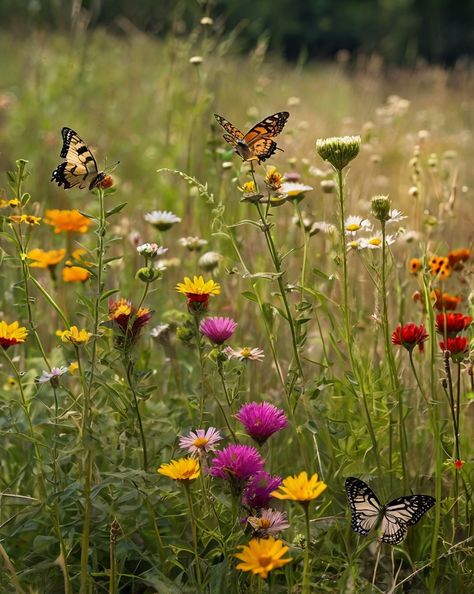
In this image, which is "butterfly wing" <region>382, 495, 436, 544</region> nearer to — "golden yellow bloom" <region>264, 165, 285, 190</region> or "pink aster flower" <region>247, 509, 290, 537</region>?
"pink aster flower" <region>247, 509, 290, 537</region>

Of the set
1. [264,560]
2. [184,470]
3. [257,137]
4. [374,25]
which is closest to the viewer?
[264,560]

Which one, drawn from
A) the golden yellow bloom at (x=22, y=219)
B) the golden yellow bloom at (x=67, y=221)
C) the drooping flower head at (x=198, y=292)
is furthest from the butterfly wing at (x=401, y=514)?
the golden yellow bloom at (x=67, y=221)

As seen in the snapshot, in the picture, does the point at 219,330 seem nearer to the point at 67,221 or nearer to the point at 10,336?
the point at 10,336

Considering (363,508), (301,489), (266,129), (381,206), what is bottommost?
(363,508)

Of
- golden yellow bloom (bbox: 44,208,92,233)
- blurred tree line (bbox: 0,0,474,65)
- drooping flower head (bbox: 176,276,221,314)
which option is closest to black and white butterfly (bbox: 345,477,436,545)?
drooping flower head (bbox: 176,276,221,314)

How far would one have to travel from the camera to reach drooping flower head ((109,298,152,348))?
4.25 ft

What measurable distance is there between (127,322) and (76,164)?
0.88 ft

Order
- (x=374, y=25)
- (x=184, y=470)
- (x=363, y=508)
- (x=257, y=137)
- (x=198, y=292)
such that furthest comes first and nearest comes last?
(x=374, y=25) < (x=257, y=137) < (x=198, y=292) < (x=363, y=508) < (x=184, y=470)

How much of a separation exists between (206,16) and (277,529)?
1.90 metres

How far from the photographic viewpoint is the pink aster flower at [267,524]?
1.13m

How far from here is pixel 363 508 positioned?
1227 millimetres

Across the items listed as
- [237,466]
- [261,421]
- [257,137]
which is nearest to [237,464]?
[237,466]

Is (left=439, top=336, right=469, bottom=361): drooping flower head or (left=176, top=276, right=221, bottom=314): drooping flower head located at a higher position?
(left=176, top=276, right=221, bottom=314): drooping flower head

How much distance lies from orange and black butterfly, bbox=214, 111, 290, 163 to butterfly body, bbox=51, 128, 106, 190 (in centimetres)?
23
